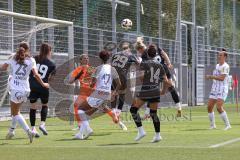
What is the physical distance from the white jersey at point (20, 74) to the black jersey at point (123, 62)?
5383mm

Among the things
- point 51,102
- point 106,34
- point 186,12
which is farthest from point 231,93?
point 51,102

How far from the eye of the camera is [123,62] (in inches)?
737

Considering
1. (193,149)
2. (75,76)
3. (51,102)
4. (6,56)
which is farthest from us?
(51,102)

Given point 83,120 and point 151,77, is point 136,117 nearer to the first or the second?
point 151,77

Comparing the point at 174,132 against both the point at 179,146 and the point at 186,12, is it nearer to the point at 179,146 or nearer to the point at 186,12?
the point at 179,146

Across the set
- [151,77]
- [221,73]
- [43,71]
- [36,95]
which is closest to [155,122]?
[151,77]

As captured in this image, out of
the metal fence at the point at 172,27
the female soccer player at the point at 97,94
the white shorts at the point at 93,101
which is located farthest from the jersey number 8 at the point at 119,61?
the metal fence at the point at 172,27

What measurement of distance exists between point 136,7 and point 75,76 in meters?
15.6

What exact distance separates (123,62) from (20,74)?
18.7ft

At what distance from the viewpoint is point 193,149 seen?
1188 cm

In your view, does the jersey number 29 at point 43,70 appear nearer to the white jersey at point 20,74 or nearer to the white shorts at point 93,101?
the white shorts at point 93,101

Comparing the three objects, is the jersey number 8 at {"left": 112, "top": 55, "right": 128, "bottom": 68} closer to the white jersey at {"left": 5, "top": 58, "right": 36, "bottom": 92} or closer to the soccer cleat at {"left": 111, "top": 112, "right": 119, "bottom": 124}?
the soccer cleat at {"left": 111, "top": 112, "right": 119, "bottom": 124}

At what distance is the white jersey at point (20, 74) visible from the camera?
13367 millimetres

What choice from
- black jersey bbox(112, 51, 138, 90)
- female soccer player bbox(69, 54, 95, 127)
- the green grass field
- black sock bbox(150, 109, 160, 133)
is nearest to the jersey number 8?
black jersey bbox(112, 51, 138, 90)
